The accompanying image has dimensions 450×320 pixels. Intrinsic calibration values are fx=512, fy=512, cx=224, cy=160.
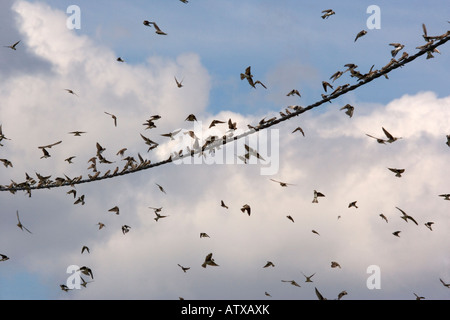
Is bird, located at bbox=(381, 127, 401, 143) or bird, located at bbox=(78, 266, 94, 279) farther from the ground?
bird, located at bbox=(381, 127, 401, 143)

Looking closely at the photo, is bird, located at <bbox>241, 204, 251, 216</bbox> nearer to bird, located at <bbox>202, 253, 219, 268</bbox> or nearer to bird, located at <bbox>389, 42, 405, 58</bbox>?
bird, located at <bbox>202, 253, 219, 268</bbox>

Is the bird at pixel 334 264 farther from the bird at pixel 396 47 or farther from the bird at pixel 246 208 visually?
the bird at pixel 396 47

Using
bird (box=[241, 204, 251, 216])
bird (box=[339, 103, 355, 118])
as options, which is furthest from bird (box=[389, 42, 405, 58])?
bird (box=[241, 204, 251, 216])

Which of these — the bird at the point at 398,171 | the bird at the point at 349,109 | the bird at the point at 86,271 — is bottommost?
the bird at the point at 86,271

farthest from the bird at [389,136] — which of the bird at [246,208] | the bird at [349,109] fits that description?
the bird at [246,208]

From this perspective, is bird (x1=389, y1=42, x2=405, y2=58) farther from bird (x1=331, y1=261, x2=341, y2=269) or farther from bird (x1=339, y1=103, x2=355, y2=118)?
bird (x1=331, y1=261, x2=341, y2=269)

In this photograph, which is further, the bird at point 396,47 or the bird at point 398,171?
the bird at point 398,171

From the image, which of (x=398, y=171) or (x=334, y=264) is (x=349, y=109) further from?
(x=334, y=264)

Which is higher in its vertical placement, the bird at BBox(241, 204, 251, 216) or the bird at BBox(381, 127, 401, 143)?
the bird at BBox(381, 127, 401, 143)

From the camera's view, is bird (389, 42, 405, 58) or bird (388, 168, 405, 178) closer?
bird (389, 42, 405, 58)

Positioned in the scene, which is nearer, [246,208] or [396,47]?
[396,47]

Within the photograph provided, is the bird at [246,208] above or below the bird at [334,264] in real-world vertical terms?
above

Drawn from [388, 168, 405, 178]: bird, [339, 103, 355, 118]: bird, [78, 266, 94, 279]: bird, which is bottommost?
[78, 266, 94, 279]: bird

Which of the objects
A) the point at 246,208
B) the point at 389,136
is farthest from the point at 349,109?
the point at 246,208
